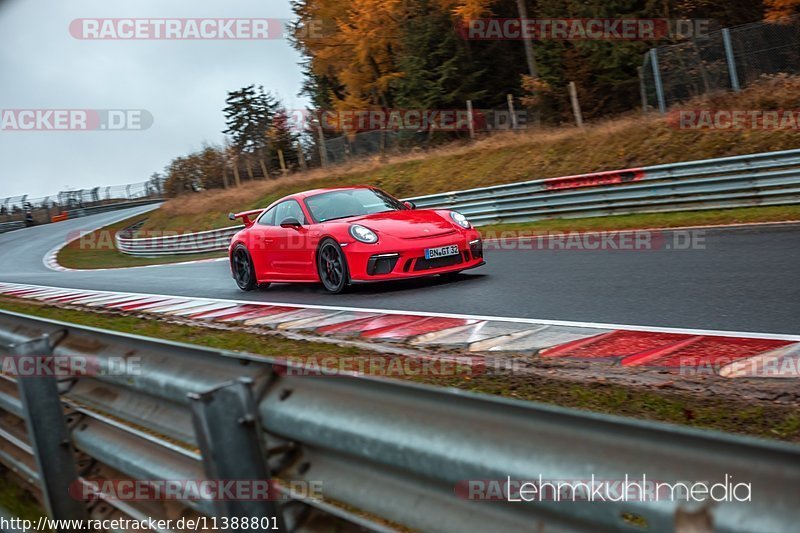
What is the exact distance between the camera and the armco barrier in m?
12.9

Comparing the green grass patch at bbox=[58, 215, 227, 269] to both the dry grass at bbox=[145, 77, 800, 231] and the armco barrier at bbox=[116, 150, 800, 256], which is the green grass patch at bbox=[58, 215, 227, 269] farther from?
the armco barrier at bbox=[116, 150, 800, 256]

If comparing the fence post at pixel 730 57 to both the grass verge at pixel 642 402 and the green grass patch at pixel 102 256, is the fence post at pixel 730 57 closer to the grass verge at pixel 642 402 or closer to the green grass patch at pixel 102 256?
the green grass patch at pixel 102 256

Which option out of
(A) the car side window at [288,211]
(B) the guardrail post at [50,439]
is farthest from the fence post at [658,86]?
(B) the guardrail post at [50,439]

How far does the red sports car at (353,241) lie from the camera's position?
30.1 ft

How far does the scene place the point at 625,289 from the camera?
307 inches

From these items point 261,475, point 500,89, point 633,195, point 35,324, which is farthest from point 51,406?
point 500,89

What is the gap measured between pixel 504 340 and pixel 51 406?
355cm

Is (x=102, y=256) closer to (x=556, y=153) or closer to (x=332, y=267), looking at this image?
(x=556, y=153)

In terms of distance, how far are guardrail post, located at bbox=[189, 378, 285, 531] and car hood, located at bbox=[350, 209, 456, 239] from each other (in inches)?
278

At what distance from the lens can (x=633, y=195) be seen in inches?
596

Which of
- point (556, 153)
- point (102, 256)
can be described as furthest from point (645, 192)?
point (102, 256)

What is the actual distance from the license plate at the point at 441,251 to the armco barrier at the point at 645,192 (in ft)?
20.9

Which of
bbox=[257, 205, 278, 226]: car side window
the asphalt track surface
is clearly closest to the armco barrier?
the asphalt track surface

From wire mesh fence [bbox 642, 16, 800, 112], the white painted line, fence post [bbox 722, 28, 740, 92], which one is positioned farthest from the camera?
fence post [bbox 722, 28, 740, 92]
